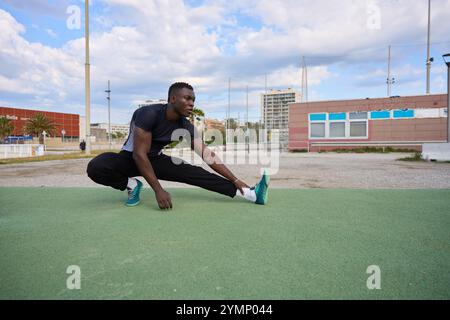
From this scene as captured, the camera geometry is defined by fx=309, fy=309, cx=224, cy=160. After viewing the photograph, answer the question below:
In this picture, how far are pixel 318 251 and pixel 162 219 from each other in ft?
4.71

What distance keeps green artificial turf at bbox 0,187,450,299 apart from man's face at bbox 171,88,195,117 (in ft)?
3.46

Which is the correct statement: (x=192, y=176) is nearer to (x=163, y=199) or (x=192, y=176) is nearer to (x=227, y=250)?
(x=163, y=199)

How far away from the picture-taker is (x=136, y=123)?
10.4 ft

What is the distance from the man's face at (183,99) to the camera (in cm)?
319

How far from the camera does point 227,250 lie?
6.38 ft

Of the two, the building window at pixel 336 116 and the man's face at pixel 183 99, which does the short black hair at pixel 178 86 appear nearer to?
→ the man's face at pixel 183 99

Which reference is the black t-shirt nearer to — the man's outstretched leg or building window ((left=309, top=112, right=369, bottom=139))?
the man's outstretched leg

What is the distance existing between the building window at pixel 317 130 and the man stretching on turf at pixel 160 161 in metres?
20.5

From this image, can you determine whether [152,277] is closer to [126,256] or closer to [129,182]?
[126,256]
